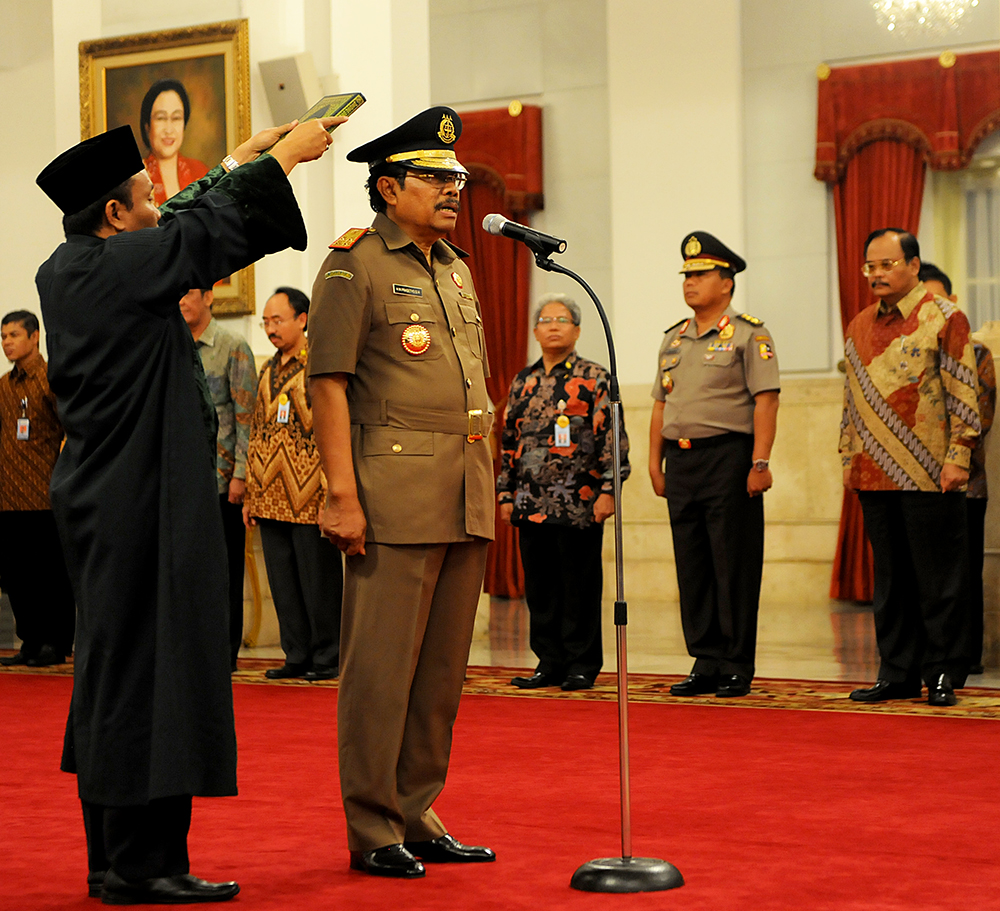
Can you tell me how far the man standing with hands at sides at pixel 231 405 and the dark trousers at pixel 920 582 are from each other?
2.73m

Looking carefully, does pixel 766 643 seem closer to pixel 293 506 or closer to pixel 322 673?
pixel 322 673

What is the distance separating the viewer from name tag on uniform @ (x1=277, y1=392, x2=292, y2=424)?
246 inches

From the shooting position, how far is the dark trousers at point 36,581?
6.95m

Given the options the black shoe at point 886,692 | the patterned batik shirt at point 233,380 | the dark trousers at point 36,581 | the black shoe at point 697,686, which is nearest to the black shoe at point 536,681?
the black shoe at point 697,686

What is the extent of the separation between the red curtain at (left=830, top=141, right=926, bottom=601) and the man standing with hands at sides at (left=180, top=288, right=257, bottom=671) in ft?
15.5

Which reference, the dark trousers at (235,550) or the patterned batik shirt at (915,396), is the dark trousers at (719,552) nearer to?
the patterned batik shirt at (915,396)

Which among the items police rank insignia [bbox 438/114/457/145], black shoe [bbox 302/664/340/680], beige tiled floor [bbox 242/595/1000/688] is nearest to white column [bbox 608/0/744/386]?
beige tiled floor [bbox 242/595/1000/688]

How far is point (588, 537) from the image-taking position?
5.77 m

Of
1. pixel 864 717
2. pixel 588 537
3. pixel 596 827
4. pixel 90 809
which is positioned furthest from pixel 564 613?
pixel 90 809

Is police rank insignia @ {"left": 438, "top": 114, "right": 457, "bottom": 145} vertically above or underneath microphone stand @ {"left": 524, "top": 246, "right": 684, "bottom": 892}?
above

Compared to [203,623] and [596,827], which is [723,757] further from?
[203,623]

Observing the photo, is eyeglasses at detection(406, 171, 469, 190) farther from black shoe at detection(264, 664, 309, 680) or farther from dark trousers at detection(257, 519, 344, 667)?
black shoe at detection(264, 664, 309, 680)

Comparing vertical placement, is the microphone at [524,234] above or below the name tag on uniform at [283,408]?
above

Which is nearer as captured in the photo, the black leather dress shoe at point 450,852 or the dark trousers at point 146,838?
the dark trousers at point 146,838
